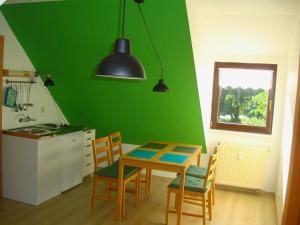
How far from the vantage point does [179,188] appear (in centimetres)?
342

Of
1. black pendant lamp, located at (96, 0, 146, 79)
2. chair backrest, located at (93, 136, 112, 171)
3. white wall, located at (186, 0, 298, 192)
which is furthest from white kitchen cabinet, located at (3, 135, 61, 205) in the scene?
white wall, located at (186, 0, 298, 192)

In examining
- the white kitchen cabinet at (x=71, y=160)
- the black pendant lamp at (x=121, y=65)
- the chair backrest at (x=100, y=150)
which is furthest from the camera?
the white kitchen cabinet at (x=71, y=160)

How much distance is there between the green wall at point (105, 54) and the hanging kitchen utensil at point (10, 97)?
0.63 meters

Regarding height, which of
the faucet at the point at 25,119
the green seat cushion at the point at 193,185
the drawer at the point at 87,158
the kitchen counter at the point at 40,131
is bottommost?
the drawer at the point at 87,158

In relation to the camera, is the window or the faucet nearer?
the faucet

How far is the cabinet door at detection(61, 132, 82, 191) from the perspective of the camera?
14.1 ft

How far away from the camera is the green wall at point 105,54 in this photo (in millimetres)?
3381

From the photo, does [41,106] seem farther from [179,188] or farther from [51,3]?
[179,188]

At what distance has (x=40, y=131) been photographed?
13.5 feet

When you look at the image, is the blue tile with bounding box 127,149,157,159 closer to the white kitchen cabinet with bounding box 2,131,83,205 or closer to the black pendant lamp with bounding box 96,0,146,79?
the white kitchen cabinet with bounding box 2,131,83,205

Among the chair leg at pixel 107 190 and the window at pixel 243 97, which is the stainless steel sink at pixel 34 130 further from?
the window at pixel 243 97

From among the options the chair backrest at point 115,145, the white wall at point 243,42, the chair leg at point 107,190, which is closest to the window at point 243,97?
the white wall at point 243,42

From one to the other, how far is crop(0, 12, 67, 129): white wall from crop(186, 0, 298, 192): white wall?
2.47m

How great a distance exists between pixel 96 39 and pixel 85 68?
2.12 ft
